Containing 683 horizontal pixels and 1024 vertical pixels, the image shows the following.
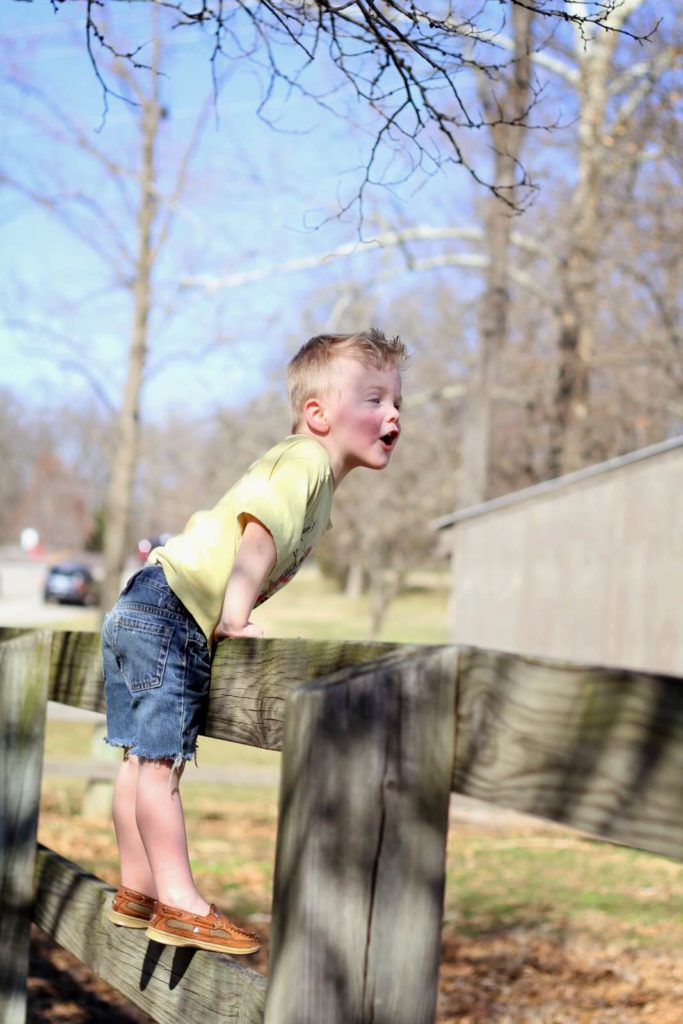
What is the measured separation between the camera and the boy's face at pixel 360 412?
272cm

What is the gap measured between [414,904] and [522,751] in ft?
0.93

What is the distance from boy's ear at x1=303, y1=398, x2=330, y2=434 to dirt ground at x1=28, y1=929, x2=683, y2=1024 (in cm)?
292

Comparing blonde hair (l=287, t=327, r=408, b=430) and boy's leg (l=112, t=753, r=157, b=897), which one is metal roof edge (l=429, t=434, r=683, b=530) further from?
boy's leg (l=112, t=753, r=157, b=897)

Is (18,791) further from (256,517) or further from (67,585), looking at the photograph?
(67,585)

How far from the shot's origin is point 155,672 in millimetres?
2371

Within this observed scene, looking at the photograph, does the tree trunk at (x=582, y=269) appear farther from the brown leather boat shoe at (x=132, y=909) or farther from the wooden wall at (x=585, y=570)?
the brown leather boat shoe at (x=132, y=909)

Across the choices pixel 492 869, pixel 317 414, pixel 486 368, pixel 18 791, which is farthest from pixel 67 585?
pixel 317 414

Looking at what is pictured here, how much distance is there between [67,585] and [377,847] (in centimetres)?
4721

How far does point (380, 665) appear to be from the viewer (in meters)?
1.62

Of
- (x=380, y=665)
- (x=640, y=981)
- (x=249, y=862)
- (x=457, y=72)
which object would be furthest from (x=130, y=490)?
(x=380, y=665)

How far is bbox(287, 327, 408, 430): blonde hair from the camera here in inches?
107

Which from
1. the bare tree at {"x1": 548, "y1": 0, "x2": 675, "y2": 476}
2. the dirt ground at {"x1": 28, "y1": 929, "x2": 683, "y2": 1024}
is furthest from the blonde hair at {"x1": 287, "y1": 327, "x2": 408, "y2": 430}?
the bare tree at {"x1": 548, "y1": 0, "x2": 675, "y2": 476}

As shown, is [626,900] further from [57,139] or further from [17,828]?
[57,139]

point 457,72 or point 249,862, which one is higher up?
point 457,72
